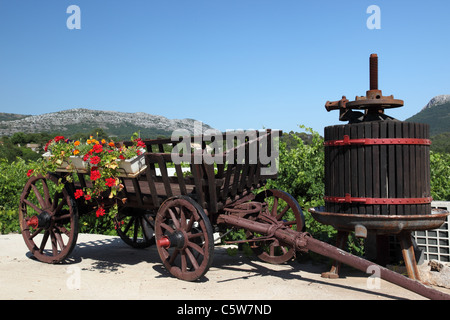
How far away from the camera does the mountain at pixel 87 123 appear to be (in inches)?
4036

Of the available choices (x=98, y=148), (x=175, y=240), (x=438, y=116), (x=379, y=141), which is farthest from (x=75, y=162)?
(x=438, y=116)

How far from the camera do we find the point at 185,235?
17.9ft

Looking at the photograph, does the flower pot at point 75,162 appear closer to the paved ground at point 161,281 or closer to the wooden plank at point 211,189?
the paved ground at point 161,281

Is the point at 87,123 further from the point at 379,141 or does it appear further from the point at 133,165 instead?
the point at 379,141

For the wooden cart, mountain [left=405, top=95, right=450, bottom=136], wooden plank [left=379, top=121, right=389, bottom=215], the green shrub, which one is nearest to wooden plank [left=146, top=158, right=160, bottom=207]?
the wooden cart

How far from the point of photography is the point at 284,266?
6.47 meters

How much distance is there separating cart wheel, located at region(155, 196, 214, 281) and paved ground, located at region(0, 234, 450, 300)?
0.18m

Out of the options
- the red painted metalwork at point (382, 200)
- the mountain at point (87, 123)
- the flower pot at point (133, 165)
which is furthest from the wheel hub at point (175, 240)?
the mountain at point (87, 123)

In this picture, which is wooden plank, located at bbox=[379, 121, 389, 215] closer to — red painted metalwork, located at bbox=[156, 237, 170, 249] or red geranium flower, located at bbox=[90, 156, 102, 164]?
red painted metalwork, located at bbox=[156, 237, 170, 249]

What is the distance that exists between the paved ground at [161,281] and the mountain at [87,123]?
92.0 m

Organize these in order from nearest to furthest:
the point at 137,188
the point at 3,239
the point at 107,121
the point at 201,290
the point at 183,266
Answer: the point at 201,290 < the point at 183,266 < the point at 137,188 < the point at 3,239 < the point at 107,121

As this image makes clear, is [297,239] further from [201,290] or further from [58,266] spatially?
[58,266]

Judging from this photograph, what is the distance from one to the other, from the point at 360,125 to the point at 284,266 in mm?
2325

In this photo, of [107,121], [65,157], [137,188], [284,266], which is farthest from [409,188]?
A: [107,121]
